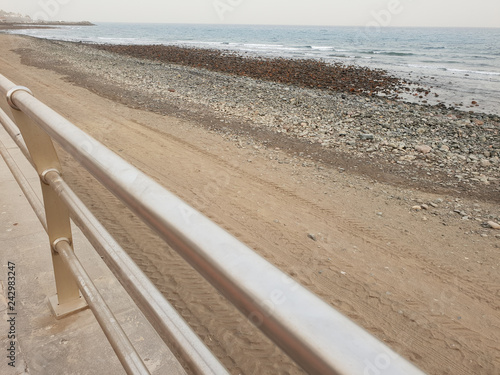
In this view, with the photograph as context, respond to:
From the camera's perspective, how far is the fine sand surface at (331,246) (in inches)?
120

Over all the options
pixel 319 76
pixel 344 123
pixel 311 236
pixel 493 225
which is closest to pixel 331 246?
pixel 311 236

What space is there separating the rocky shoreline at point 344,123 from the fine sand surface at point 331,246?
88 centimetres

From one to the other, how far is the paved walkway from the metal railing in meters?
0.74

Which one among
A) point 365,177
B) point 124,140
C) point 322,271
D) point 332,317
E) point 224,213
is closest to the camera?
point 332,317

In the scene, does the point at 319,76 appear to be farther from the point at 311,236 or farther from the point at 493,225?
the point at 311,236

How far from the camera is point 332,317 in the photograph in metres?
0.46

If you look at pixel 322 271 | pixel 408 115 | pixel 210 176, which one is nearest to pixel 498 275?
pixel 322 271

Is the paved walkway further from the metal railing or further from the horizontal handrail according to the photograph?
the metal railing

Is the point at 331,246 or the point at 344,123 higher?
the point at 344,123

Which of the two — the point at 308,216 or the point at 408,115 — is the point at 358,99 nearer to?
the point at 408,115

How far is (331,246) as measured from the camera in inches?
170

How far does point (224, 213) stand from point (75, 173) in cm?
256

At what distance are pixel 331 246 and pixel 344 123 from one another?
6550 mm

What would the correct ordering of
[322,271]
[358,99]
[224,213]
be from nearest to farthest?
[322,271]
[224,213]
[358,99]
